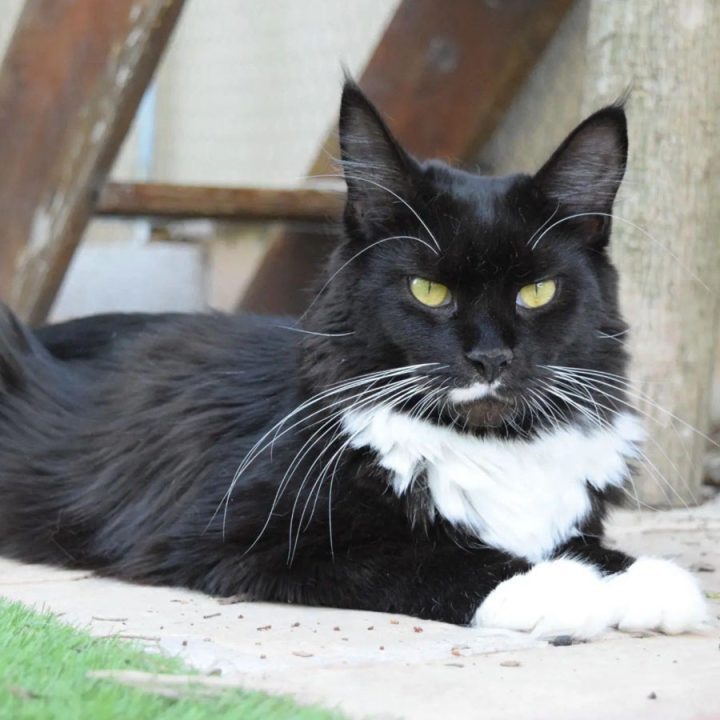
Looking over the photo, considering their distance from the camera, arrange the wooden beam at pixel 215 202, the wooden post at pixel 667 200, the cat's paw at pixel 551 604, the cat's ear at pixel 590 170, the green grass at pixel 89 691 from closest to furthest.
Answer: the green grass at pixel 89 691
the cat's paw at pixel 551 604
the cat's ear at pixel 590 170
the wooden post at pixel 667 200
the wooden beam at pixel 215 202

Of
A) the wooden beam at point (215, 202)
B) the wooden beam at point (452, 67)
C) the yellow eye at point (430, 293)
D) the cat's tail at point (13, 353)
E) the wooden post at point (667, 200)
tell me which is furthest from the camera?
the wooden beam at point (452, 67)

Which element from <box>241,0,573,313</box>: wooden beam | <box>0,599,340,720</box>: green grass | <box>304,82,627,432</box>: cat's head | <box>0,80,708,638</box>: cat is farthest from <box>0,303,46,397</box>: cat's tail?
<box>241,0,573,313</box>: wooden beam

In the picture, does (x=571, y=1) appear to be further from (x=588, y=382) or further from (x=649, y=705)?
(x=649, y=705)

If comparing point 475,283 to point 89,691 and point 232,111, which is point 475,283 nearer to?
point 89,691

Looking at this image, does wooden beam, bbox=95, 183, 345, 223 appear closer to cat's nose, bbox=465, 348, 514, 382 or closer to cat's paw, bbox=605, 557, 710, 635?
cat's nose, bbox=465, 348, 514, 382

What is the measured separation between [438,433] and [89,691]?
1.12 metres

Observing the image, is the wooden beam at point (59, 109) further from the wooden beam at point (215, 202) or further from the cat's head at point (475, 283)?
the cat's head at point (475, 283)

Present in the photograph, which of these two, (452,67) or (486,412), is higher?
(452,67)

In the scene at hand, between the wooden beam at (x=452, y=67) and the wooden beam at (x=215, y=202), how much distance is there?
19cm

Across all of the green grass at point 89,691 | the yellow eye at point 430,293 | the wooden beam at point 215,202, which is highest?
the yellow eye at point 430,293

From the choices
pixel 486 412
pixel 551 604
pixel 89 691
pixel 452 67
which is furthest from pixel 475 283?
pixel 452 67

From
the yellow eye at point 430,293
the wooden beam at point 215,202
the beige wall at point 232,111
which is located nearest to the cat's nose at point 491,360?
the yellow eye at point 430,293

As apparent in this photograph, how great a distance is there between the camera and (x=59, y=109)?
4117 millimetres

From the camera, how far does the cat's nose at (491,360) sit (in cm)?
239
